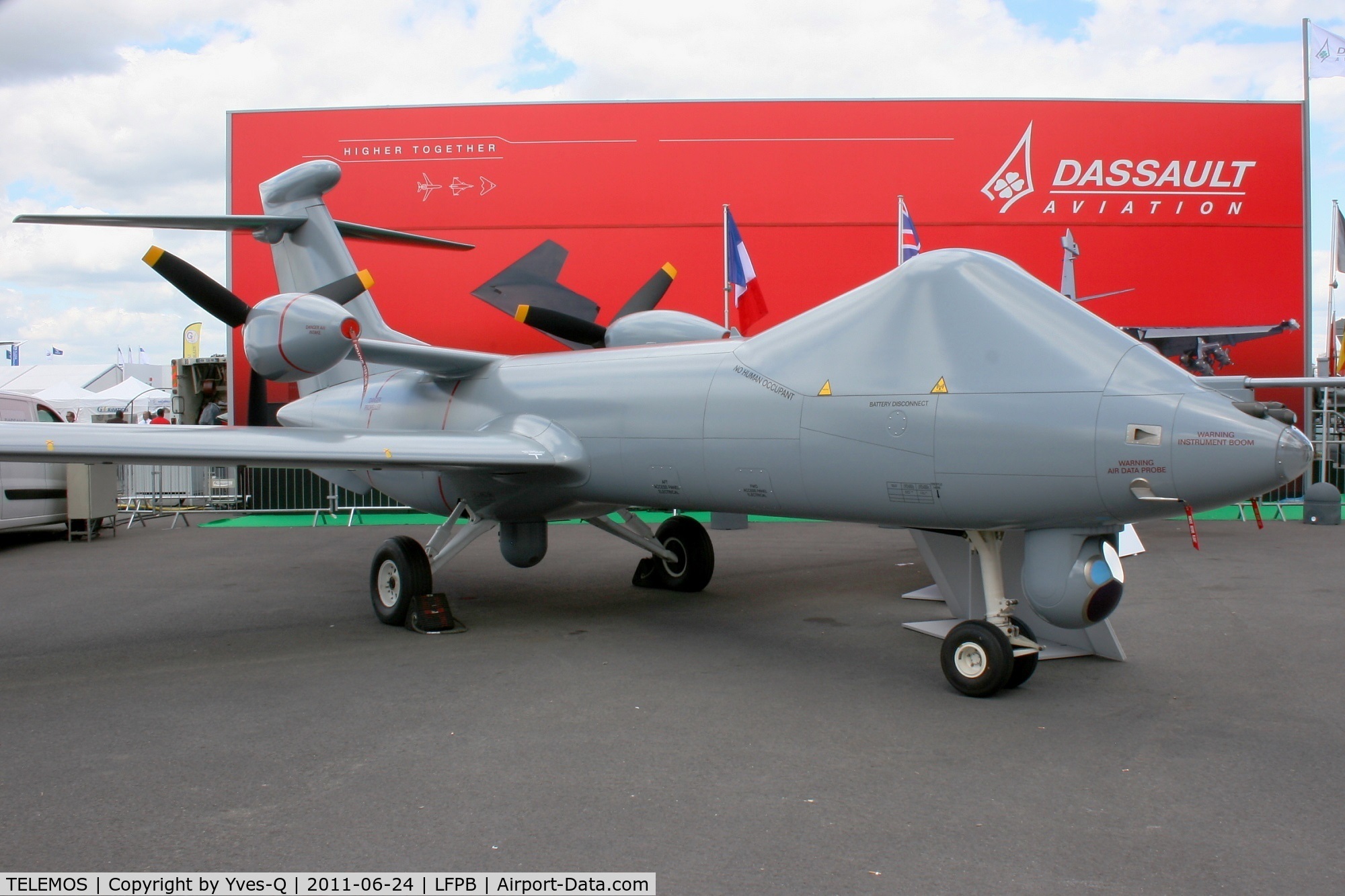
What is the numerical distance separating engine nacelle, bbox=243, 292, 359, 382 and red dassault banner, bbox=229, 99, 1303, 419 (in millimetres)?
8965

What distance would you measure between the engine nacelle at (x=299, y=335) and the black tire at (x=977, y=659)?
14.5 feet

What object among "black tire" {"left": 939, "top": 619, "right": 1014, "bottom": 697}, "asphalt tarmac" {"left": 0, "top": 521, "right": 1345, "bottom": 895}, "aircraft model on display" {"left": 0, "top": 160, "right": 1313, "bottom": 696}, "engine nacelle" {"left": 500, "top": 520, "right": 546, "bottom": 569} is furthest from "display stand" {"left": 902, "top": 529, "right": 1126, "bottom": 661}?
"engine nacelle" {"left": 500, "top": 520, "right": 546, "bottom": 569}

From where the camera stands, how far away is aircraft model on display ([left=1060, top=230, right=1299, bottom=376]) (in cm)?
1414

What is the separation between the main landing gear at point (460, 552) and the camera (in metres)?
7.04

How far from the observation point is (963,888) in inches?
113

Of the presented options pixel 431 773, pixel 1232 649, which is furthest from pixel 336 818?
pixel 1232 649

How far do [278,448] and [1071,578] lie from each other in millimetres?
4865

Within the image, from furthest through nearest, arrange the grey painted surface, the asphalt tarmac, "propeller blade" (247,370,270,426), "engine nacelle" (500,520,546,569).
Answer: "propeller blade" (247,370,270,426) < "engine nacelle" (500,520,546,569) < the grey painted surface < the asphalt tarmac

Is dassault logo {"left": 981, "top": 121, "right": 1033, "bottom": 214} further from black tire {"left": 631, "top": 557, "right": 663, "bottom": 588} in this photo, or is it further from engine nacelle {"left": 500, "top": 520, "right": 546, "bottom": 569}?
engine nacelle {"left": 500, "top": 520, "right": 546, "bottom": 569}

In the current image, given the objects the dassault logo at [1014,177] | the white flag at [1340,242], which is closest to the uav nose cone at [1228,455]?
the dassault logo at [1014,177]

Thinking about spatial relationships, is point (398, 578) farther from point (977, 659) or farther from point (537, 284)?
point (977, 659)

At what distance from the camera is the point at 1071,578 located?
4.67 m

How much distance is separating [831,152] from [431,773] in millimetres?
13926

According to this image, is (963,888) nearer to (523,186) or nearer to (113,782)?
(113,782)
